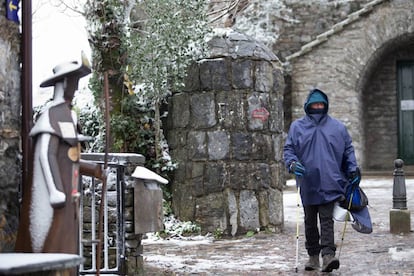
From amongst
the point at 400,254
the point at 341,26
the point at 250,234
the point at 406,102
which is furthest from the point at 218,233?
the point at 406,102

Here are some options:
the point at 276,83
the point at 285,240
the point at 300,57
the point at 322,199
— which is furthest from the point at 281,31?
the point at 322,199

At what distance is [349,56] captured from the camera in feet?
59.2

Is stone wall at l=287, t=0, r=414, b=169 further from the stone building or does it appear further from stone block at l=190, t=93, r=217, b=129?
stone block at l=190, t=93, r=217, b=129

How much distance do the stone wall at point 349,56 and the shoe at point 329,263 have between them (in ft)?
38.3

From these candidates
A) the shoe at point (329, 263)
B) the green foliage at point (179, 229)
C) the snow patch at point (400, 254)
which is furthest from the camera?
the green foliage at point (179, 229)

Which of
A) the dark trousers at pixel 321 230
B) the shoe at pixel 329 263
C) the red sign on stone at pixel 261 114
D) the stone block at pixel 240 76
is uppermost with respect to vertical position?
the stone block at pixel 240 76

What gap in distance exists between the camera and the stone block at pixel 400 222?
9.09 meters

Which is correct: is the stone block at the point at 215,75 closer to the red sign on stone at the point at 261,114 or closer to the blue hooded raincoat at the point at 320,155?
the red sign on stone at the point at 261,114

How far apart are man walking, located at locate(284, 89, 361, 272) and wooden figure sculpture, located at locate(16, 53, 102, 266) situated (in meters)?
2.99

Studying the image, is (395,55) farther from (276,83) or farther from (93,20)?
(93,20)

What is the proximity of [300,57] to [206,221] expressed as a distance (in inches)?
369

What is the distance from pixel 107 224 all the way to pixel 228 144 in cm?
338

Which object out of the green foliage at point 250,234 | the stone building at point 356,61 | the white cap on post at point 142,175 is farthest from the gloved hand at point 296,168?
the stone building at point 356,61

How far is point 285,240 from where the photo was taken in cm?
902
